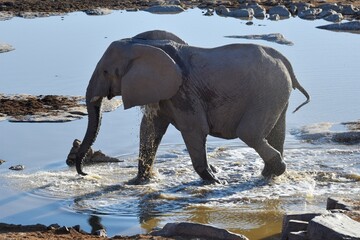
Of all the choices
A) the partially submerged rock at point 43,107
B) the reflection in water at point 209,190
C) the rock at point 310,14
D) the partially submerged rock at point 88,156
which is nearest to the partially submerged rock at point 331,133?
the reflection in water at point 209,190

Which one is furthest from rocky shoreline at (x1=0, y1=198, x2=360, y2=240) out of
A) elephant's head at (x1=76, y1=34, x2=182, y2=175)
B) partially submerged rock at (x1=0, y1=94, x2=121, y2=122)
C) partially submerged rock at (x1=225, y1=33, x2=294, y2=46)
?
partially submerged rock at (x1=225, y1=33, x2=294, y2=46)

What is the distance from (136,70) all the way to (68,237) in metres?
3.09

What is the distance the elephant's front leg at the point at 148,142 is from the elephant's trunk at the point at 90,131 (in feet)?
2.36

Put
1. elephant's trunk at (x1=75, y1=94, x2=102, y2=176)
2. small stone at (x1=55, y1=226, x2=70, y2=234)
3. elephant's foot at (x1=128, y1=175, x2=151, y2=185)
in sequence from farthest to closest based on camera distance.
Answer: elephant's foot at (x1=128, y1=175, x2=151, y2=185) < elephant's trunk at (x1=75, y1=94, x2=102, y2=176) < small stone at (x1=55, y1=226, x2=70, y2=234)

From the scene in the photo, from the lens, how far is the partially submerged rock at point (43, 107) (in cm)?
1543

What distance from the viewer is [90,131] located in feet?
37.1

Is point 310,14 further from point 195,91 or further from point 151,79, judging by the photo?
point 151,79

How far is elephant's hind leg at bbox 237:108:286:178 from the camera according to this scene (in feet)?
37.7

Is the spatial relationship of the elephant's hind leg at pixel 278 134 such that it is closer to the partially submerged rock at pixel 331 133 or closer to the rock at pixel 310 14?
the partially submerged rock at pixel 331 133

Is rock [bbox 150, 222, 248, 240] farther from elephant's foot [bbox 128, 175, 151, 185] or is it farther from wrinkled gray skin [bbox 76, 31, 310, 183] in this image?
elephant's foot [bbox 128, 175, 151, 185]

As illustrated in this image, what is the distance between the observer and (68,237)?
8.62m

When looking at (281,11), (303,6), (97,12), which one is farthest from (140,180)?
(303,6)

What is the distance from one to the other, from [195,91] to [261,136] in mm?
947

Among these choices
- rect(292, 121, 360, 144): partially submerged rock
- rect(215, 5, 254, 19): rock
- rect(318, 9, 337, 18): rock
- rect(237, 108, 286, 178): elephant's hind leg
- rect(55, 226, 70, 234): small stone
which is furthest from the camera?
rect(215, 5, 254, 19): rock
